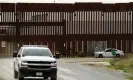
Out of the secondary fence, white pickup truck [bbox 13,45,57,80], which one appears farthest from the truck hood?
the secondary fence

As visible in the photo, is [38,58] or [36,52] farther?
[36,52]

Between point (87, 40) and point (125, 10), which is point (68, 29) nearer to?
point (87, 40)

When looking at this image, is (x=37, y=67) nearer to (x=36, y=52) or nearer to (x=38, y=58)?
(x=38, y=58)

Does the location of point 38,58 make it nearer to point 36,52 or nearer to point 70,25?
point 36,52

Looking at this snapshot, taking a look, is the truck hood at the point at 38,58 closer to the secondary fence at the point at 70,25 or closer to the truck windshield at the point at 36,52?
the truck windshield at the point at 36,52

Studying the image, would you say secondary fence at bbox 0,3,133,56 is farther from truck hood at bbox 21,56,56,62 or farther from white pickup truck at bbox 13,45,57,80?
white pickup truck at bbox 13,45,57,80

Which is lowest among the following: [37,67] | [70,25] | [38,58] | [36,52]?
[37,67]

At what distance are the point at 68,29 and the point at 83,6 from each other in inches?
190

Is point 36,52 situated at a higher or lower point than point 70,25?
lower

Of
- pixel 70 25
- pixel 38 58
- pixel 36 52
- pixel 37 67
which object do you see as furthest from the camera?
pixel 70 25

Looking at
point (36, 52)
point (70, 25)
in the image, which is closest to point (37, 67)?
point (36, 52)

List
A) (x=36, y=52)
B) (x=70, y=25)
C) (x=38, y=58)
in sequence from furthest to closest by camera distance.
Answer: (x=70, y=25)
(x=36, y=52)
(x=38, y=58)

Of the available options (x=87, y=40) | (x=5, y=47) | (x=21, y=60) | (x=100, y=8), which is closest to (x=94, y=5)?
(x=100, y=8)

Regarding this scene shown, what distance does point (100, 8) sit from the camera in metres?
82.3
